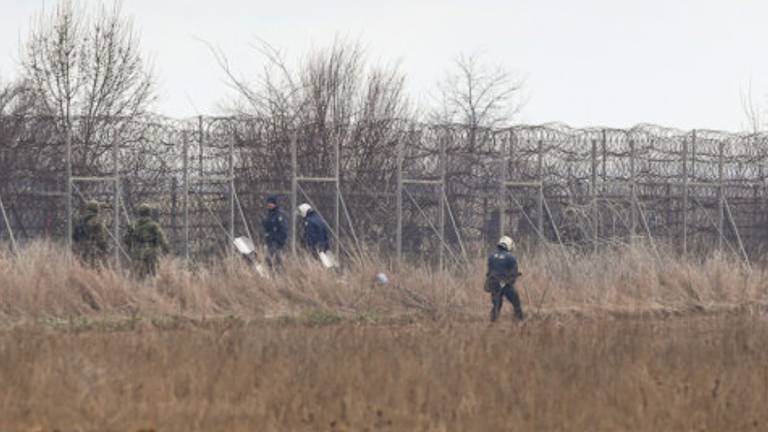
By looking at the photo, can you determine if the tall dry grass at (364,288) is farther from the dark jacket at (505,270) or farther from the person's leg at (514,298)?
the dark jacket at (505,270)

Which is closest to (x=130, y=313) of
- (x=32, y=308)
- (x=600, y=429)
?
(x=32, y=308)

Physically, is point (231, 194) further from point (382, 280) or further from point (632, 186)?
point (632, 186)

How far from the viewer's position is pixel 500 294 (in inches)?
831

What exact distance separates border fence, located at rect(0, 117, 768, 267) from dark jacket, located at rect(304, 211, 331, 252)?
8.9 inches

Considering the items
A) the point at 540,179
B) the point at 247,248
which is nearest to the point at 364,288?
the point at 247,248

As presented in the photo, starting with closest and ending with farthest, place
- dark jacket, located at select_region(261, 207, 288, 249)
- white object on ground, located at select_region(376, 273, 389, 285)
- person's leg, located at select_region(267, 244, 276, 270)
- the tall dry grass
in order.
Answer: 1. the tall dry grass
2. white object on ground, located at select_region(376, 273, 389, 285)
3. person's leg, located at select_region(267, 244, 276, 270)
4. dark jacket, located at select_region(261, 207, 288, 249)

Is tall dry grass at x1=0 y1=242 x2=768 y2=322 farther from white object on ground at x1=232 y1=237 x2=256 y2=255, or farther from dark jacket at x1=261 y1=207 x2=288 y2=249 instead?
dark jacket at x1=261 y1=207 x2=288 y2=249

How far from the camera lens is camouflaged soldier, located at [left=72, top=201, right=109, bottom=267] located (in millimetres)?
23250

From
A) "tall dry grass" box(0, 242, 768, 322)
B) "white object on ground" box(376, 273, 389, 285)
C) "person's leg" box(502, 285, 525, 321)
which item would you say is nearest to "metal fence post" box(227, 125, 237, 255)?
"tall dry grass" box(0, 242, 768, 322)

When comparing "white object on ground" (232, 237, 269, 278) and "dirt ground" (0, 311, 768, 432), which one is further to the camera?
"white object on ground" (232, 237, 269, 278)

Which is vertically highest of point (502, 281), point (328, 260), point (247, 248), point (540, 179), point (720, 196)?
point (540, 179)

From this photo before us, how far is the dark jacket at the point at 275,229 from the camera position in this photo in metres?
24.8

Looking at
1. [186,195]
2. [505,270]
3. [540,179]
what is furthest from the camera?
[540,179]

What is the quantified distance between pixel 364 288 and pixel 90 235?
4.15 meters
